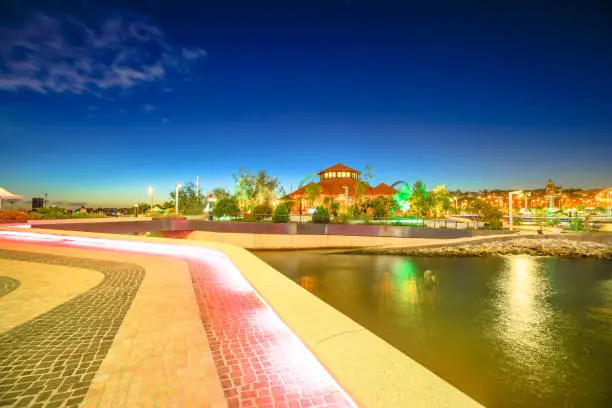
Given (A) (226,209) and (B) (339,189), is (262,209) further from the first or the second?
(B) (339,189)

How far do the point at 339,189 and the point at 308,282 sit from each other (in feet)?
121

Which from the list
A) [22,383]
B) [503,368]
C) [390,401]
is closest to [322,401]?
[390,401]

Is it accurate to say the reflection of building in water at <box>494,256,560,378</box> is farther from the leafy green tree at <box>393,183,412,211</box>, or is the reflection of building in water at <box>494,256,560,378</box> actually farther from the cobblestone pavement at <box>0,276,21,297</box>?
the leafy green tree at <box>393,183,412,211</box>

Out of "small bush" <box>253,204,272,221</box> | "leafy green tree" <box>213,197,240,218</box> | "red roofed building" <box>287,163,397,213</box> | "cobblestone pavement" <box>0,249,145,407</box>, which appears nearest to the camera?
"cobblestone pavement" <box>0,249,145,407</box>

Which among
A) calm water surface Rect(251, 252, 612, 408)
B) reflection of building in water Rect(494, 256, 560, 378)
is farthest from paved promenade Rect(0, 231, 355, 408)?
reflection of building in water Rect(494, 256, 560, 378)

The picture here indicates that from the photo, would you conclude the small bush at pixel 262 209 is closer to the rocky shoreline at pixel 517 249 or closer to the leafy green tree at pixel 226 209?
the leafy green tree at pixel 226 209

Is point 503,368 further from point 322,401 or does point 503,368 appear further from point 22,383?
point 22,383

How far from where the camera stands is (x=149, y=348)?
3.98 m

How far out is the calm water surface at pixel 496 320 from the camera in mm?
5738

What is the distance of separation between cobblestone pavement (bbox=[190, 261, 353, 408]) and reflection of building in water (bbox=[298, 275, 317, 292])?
736 cm

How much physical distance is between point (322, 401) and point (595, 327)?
990 centimetres

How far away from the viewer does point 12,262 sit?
9.83 m

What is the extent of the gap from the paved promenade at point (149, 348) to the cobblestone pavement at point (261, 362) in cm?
1

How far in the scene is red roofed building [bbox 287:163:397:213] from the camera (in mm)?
45969
